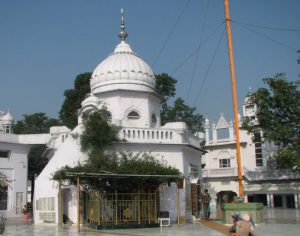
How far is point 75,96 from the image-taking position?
3659 centimetres

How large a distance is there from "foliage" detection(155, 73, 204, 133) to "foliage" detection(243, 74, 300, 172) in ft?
54.0

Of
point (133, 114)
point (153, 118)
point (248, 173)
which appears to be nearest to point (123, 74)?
point (133, 114)

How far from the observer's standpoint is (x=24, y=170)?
31.5 metres

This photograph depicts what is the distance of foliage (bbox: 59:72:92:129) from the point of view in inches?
1407

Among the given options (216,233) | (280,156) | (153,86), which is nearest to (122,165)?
(216,233)

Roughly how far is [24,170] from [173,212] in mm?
15499

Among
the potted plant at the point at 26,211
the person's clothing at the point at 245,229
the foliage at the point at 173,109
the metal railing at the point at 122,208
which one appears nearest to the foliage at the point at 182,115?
the foliage at the point at 173,109

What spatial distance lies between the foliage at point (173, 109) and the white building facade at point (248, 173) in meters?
1.93

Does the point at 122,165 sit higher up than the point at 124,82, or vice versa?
the point at 124,82

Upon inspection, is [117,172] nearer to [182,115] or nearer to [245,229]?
[245,229]

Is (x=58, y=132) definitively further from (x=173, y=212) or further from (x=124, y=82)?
Result: (x=173, y=212)

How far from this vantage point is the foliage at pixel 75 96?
35.8 metres

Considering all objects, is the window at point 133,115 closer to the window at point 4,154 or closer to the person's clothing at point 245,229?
the window at point 4,154

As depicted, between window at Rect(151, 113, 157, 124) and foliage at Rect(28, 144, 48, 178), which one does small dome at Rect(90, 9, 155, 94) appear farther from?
foliage at Rect(28, 144, 48, 178)
